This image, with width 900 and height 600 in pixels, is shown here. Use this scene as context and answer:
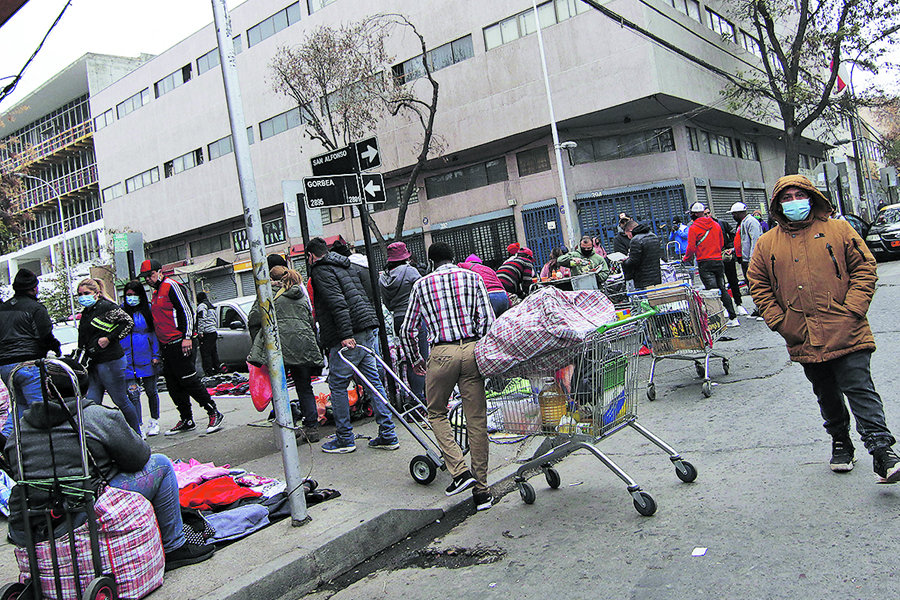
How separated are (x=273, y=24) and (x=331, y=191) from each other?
98.2ft

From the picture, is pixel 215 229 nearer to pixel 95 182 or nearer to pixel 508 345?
pixel 95 182

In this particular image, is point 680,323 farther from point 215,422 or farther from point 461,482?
point 215,422

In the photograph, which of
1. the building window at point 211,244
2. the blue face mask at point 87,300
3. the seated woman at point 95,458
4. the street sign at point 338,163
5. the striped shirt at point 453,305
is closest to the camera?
the seated woman at point 95,458

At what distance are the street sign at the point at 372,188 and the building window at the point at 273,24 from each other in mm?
28086

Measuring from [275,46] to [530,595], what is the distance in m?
33.6

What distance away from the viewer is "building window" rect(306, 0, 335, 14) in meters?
30.8

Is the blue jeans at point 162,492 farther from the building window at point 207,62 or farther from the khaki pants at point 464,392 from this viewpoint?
the building window at point 207,62

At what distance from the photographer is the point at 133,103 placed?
4178 centimetres

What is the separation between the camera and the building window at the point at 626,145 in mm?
26578

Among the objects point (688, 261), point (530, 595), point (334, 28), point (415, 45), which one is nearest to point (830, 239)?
point (530, 595)

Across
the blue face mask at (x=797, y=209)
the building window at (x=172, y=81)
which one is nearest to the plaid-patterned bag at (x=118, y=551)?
the blue face mask at (x=797, y=209)

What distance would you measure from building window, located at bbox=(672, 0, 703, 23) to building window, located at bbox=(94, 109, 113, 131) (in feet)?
114

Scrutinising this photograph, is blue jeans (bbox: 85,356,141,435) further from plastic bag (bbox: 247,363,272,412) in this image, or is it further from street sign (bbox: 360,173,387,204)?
street sign (bbox: 360,173,387,204)

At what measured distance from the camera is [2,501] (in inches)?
195
